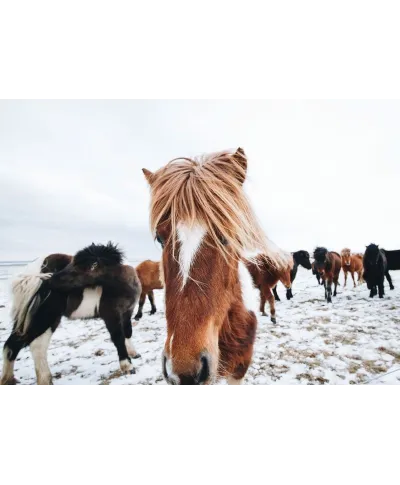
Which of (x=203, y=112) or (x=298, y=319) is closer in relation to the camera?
(x=203, y=112)

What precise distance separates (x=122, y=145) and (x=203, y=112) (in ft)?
1.97

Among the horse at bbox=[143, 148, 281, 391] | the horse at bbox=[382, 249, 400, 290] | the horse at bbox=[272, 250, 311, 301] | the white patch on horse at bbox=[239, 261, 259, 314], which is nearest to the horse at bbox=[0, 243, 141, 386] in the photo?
the horse at bbox=[143, 148, 281, 391]

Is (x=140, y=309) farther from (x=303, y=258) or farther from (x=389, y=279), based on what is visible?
(x=389, y=279)

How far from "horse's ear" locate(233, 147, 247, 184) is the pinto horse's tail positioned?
1248mm

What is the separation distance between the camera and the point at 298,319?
5.62 ft

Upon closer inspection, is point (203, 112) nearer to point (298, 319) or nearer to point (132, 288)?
point (132, 288)

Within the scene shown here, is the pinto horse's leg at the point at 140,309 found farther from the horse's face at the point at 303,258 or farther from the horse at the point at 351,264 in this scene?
the horse at the point at 351,264

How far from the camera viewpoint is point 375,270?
174 cm

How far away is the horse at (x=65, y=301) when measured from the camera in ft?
4.29

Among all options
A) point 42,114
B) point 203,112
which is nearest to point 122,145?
point 42,114

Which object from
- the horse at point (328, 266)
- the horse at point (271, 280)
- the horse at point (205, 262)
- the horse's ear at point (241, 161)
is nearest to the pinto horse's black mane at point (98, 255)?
the horse at point (205, 262)

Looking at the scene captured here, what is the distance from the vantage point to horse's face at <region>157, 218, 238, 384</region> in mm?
668

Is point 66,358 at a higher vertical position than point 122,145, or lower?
lower
